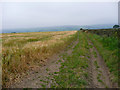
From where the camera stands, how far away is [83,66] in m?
5.66

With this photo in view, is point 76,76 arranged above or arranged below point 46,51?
below

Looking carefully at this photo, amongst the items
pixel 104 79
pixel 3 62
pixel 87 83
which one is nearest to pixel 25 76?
pixel 3 62

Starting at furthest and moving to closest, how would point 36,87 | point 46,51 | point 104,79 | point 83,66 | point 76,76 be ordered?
point 46,51 → point 83,66 → point 76,76 → point 104,79 → point 36,87

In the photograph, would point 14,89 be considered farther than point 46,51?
No

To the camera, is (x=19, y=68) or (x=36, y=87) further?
(x=19, y=68)

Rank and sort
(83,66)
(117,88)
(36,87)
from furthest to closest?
(83,66) < (36,87) < (117,88)

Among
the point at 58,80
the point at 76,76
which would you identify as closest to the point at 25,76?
the point at 58,80

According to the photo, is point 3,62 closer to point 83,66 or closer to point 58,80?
point 58,80

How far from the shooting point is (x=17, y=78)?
423 centimetres

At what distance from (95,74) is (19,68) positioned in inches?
165

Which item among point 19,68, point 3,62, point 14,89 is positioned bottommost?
point 14,89

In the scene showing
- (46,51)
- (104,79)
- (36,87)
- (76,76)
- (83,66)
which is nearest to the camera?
(36,87)

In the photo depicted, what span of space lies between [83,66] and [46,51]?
3937 mm

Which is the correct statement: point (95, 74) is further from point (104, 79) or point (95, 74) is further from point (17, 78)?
point (17, 78)
